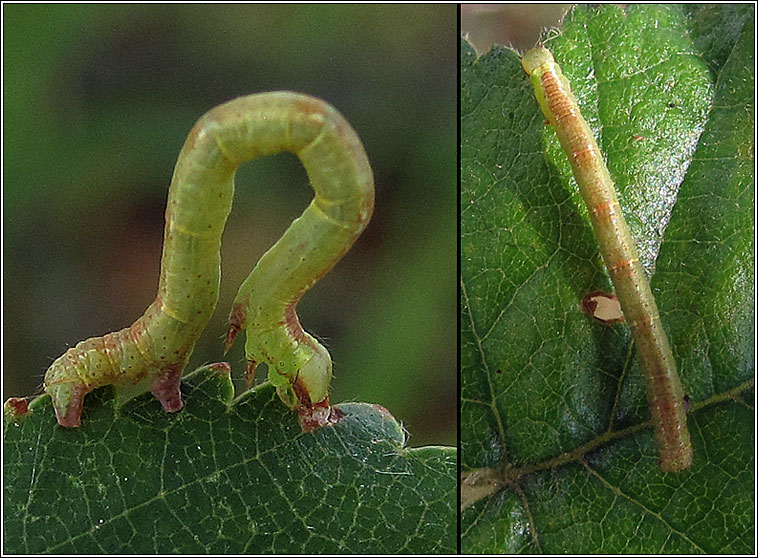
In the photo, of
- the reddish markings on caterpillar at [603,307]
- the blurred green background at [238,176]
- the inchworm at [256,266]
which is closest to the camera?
the inchworm at [256,266]

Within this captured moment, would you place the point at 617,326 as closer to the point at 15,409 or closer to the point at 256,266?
the point at 256,266

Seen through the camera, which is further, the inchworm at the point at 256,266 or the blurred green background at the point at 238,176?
the blurred green background at the point at 238,176

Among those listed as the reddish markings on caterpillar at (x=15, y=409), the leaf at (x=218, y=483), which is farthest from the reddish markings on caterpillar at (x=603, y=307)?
the reddish markings on caterpillar at (x=15, y=409)

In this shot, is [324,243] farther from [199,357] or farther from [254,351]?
[199,357]

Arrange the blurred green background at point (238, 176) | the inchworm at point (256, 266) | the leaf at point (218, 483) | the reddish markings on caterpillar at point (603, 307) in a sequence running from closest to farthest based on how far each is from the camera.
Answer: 1. the inchworm at point (256, 266)
2. the leaf at point (218, 483)
3. the reddish markings on caterpillar at point (603, 307)
4. the blurred green background at point (238, 176)

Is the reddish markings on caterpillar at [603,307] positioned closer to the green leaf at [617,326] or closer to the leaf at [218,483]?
the green leaf at [617,326]

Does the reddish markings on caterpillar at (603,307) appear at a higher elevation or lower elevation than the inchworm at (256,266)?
lower

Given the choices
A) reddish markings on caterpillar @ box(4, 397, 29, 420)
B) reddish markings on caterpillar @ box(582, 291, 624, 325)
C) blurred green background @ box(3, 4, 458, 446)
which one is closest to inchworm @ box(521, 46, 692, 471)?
reddish markings on caterpillar @ box(582, 291, 624, 325)
